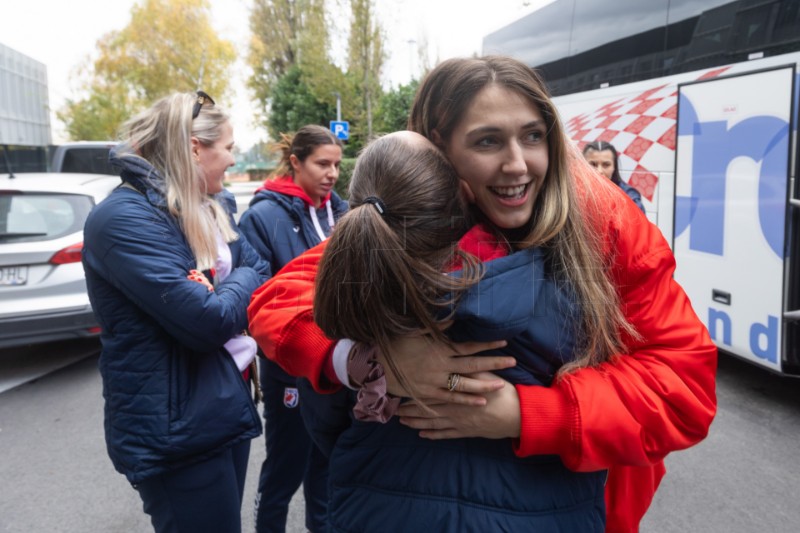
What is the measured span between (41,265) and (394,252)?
5437 mm

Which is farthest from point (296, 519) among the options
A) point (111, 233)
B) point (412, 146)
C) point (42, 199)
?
point (42, 199)

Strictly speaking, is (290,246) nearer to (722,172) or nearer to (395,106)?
(722,172)

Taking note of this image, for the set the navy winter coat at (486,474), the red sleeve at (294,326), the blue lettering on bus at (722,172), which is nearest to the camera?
the navy winter coat at (486,474)

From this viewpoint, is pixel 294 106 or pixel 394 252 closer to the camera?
pixel 394 252

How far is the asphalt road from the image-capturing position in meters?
3.15

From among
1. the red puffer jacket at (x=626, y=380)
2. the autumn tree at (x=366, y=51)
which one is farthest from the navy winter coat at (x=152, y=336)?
the autumn tree at (x=366, y=51)

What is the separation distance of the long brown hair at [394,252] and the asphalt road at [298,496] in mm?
2515

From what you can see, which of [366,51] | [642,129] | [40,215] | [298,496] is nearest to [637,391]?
[298,496]

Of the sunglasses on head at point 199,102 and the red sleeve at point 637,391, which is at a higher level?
the sunglasses on head at point 199,102

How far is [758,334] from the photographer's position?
4.46 meters

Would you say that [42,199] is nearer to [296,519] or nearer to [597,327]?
[296,519]

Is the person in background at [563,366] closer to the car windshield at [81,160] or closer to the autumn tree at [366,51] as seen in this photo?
the car windshield at [81,160]

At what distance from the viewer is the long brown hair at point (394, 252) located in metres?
0.95

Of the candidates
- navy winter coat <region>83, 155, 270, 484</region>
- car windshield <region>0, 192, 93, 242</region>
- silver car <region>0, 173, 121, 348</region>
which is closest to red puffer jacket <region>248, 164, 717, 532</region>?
navy winter coat <region>83, 155, 270, 484</region>
